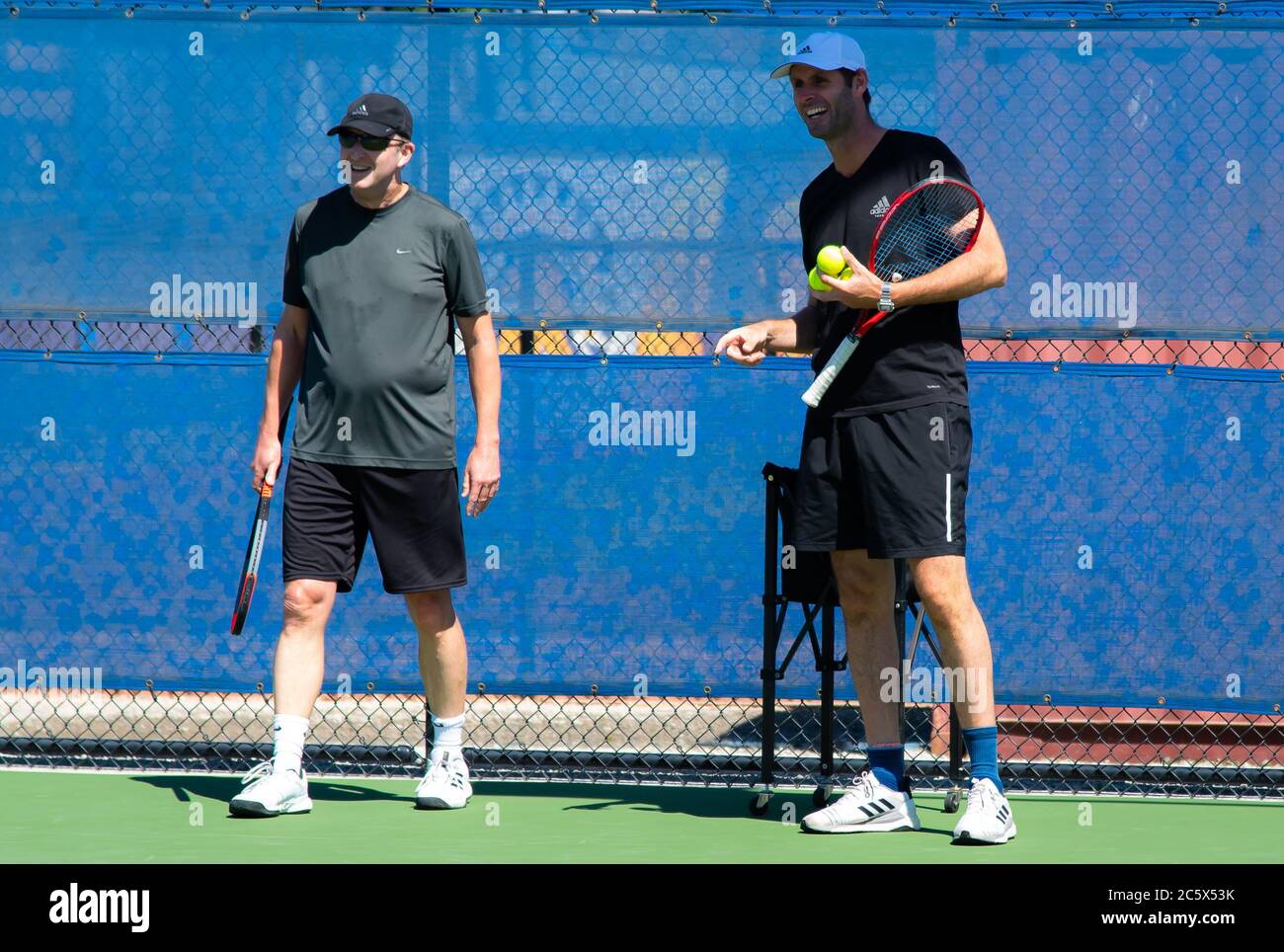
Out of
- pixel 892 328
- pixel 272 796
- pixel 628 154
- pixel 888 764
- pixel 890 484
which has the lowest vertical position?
pixel 272 796

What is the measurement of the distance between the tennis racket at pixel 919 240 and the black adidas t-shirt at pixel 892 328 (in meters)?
0.04

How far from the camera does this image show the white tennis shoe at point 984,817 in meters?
4.35

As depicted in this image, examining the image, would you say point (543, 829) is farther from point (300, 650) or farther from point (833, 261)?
point (833, 261)

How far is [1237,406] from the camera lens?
17.5 ft

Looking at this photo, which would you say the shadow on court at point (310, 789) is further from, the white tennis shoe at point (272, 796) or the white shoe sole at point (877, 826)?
the white shoe sole at point (877, 826)

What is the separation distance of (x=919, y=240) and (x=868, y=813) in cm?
155

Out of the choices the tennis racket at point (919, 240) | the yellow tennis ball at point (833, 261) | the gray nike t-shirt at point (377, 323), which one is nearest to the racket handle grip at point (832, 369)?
the tennis racket at point (919, 240)

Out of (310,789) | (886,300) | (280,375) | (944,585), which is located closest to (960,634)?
(944,585)

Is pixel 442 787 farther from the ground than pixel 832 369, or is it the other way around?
pixel 832 369

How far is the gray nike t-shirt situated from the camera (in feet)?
15.8

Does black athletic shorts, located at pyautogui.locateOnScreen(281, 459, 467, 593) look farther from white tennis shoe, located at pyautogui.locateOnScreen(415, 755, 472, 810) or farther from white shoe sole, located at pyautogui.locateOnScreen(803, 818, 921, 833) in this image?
white shoe sole, located at pyautogui.locateOnScreen(803, 818, 921, 833)

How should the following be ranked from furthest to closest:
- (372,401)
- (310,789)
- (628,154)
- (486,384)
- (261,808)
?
(628,154) < (310,789) < (486,384) < (372,401) < (261,808)

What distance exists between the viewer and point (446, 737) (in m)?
4.98

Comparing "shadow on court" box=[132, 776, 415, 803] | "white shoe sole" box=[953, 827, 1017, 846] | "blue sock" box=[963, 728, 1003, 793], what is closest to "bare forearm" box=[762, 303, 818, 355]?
"blue sock" box=[963, 728, 1003, 793]
